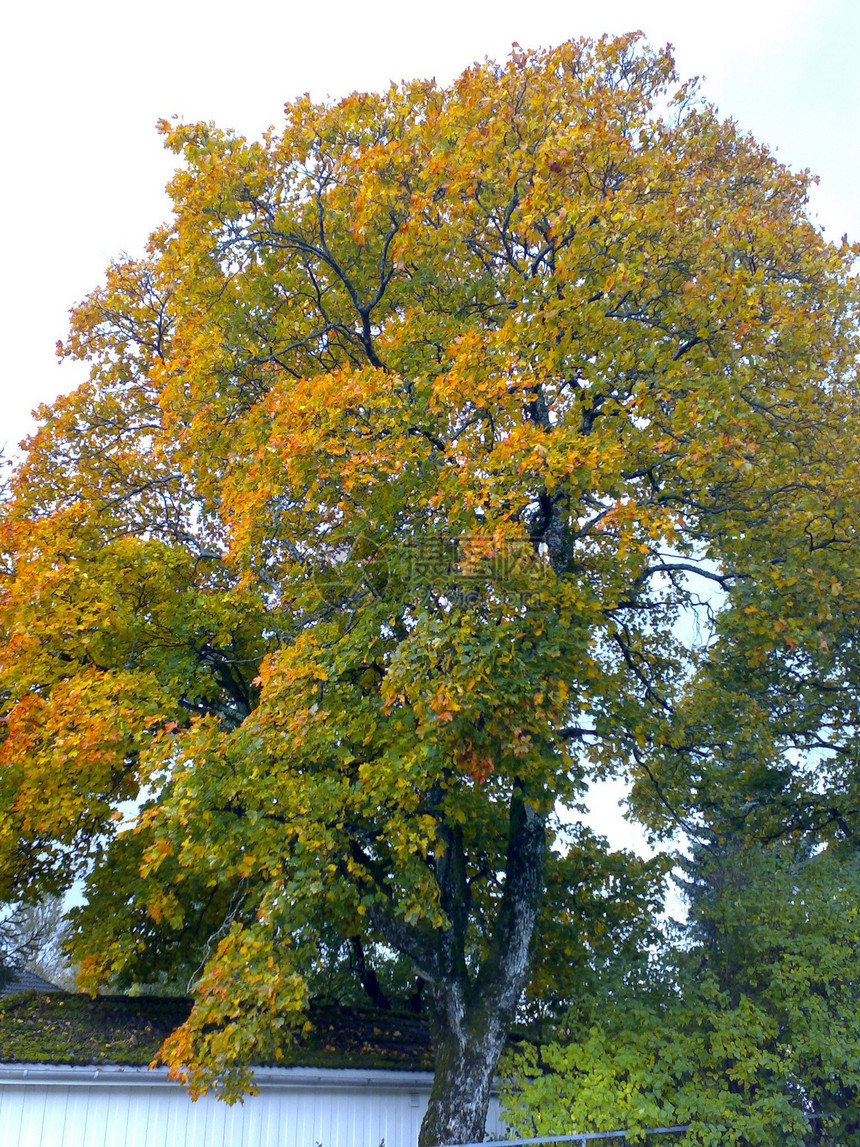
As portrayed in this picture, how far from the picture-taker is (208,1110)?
33.0ft

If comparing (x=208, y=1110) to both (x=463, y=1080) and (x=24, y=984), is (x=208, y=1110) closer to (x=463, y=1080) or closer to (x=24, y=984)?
(x=463, y=1080)

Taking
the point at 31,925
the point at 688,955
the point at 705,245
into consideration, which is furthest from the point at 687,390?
the point at 31,925

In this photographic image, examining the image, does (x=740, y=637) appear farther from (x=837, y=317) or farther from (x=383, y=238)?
(x=383, y=238)

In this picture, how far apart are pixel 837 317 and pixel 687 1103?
33.9ft

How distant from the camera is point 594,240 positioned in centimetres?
989

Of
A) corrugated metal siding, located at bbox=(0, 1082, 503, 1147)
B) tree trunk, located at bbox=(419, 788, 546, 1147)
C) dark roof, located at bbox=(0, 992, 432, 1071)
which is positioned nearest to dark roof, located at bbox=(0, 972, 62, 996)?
dark roof, located at bbox=(0, 992, 432, 1071)

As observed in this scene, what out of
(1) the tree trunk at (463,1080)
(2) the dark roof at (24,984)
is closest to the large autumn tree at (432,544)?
(1) the tree trunk at (463,1080)

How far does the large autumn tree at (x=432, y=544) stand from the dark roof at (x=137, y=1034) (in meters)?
0.73

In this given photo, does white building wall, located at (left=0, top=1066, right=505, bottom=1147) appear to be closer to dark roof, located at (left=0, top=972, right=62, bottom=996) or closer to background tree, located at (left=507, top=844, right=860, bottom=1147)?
background tree, located at (left=507, top=844, right=860, bottom=1147)

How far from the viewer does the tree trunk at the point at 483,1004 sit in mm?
9406

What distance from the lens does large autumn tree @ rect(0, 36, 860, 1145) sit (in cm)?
902

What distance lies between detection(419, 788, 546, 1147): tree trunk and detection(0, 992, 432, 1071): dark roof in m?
1.62

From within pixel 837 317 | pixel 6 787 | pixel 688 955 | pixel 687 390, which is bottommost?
pixel 688 955

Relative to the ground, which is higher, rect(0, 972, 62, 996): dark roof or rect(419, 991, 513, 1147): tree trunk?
rect(0, 972, 62, 996): dark roof
